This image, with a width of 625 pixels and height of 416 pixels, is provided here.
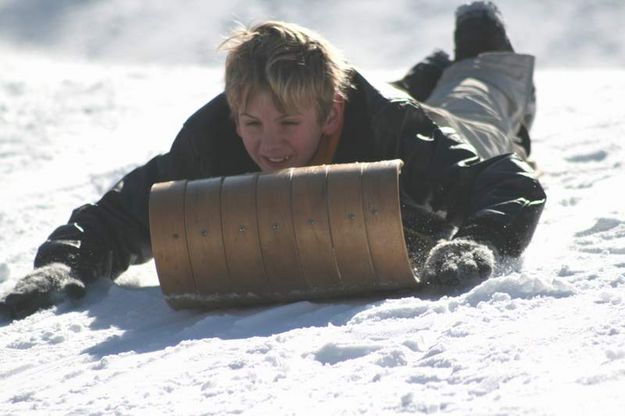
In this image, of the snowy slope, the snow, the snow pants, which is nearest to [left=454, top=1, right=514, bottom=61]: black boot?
the snow pants

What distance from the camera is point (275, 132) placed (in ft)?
10.2

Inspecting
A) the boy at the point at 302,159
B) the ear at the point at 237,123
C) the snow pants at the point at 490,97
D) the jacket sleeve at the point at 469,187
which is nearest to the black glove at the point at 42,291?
the boy at the point at 302,159

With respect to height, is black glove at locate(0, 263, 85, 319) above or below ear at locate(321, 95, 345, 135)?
below

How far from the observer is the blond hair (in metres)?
3.07

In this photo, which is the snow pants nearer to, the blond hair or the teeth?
the blond hair

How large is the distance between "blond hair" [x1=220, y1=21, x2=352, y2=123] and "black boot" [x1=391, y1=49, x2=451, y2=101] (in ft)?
6.40

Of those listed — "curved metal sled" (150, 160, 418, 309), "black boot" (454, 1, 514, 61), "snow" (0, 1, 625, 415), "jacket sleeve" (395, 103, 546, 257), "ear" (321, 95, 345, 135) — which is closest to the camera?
"snow" (0, 1, 625, 415)

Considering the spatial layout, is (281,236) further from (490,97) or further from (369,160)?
(490,97)

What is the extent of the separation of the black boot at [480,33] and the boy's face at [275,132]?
2.03 metres

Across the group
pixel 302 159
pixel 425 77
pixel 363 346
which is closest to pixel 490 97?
pixel 425 77

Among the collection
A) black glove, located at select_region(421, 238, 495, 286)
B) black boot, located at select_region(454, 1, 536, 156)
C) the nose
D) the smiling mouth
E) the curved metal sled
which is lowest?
black glove, located at select_region(421, 238, 495, 286)

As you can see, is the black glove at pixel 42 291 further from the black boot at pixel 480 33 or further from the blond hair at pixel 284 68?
the black boot at pixel 480 33

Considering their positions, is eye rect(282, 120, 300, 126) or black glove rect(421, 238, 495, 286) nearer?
black glove rect(421, 238, 495, 286)

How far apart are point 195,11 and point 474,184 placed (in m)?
8.61
